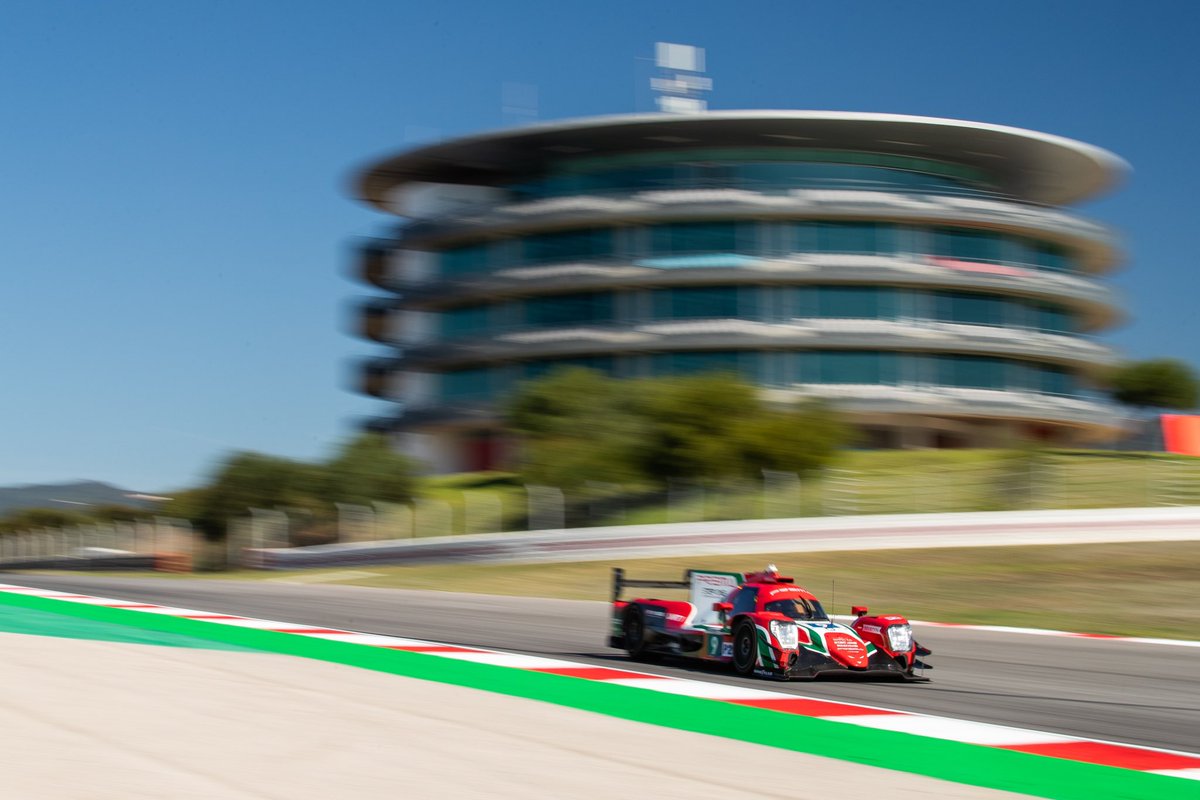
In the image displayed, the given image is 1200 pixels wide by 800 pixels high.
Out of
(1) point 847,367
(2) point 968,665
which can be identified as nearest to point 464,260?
(1) point 847,367

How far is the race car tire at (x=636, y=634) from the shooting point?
12094mm

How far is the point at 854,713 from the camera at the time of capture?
28.2 feet

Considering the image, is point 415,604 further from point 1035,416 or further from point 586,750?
point 1035,416

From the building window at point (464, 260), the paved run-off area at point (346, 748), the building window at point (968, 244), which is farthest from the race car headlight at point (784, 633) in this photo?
the building window at point (464, 260)

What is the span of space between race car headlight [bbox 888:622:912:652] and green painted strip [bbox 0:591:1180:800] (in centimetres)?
228

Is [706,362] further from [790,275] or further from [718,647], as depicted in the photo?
[718,647]

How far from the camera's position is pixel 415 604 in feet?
69.6

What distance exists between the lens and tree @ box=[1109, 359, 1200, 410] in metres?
70.6

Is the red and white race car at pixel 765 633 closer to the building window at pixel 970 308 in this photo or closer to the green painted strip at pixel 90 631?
the green painted strip at pixel 90 631

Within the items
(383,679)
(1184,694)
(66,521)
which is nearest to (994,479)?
(1184,694)

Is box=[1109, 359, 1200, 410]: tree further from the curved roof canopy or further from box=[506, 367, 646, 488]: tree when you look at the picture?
box=[506, 367, 646, 488]: tree

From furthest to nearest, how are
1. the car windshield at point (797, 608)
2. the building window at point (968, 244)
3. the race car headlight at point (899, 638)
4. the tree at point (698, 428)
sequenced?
the building window at point (968, 244), the tree at point (698, 428), the car windshield at point (797, 608), the race car headlight at point (899, 638)

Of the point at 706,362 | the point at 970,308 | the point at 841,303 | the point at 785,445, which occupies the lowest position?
the point at 785,445

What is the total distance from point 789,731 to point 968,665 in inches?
203
